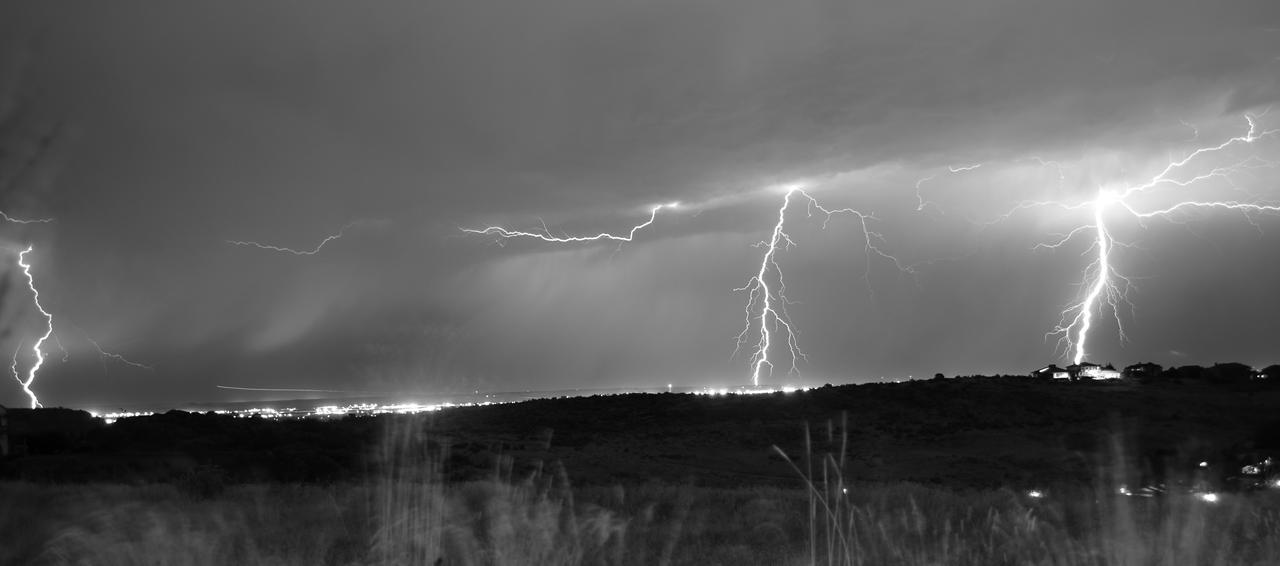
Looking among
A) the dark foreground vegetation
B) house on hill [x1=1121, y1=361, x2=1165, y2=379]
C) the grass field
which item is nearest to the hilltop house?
house on hill [x1=1121, y1=361, x2=1165, y2=379]

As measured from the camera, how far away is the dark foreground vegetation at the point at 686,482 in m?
8.40

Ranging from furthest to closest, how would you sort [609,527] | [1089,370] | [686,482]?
[1089,370] → [686,482] → [609,527]

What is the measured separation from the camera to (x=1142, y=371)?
5453cm

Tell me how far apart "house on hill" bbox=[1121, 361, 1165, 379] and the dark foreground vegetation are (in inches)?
286

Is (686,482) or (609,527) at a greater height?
(609,527)

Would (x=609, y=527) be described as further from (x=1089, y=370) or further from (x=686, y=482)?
(x=1089, y=370)

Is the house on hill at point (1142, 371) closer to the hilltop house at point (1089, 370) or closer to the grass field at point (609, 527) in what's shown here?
the hilltop house at point (1089, 370)

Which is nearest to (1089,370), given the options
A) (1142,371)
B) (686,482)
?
(1142,371)

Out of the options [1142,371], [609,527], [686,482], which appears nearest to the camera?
[609,527]

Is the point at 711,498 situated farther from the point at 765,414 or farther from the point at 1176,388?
the point at 1176,388

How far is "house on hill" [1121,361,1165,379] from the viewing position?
165 feet

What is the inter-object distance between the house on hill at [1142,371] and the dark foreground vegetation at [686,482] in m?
7.27

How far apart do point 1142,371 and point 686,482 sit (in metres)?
46.4

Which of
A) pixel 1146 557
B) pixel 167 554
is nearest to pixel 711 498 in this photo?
pixel 1146 557
